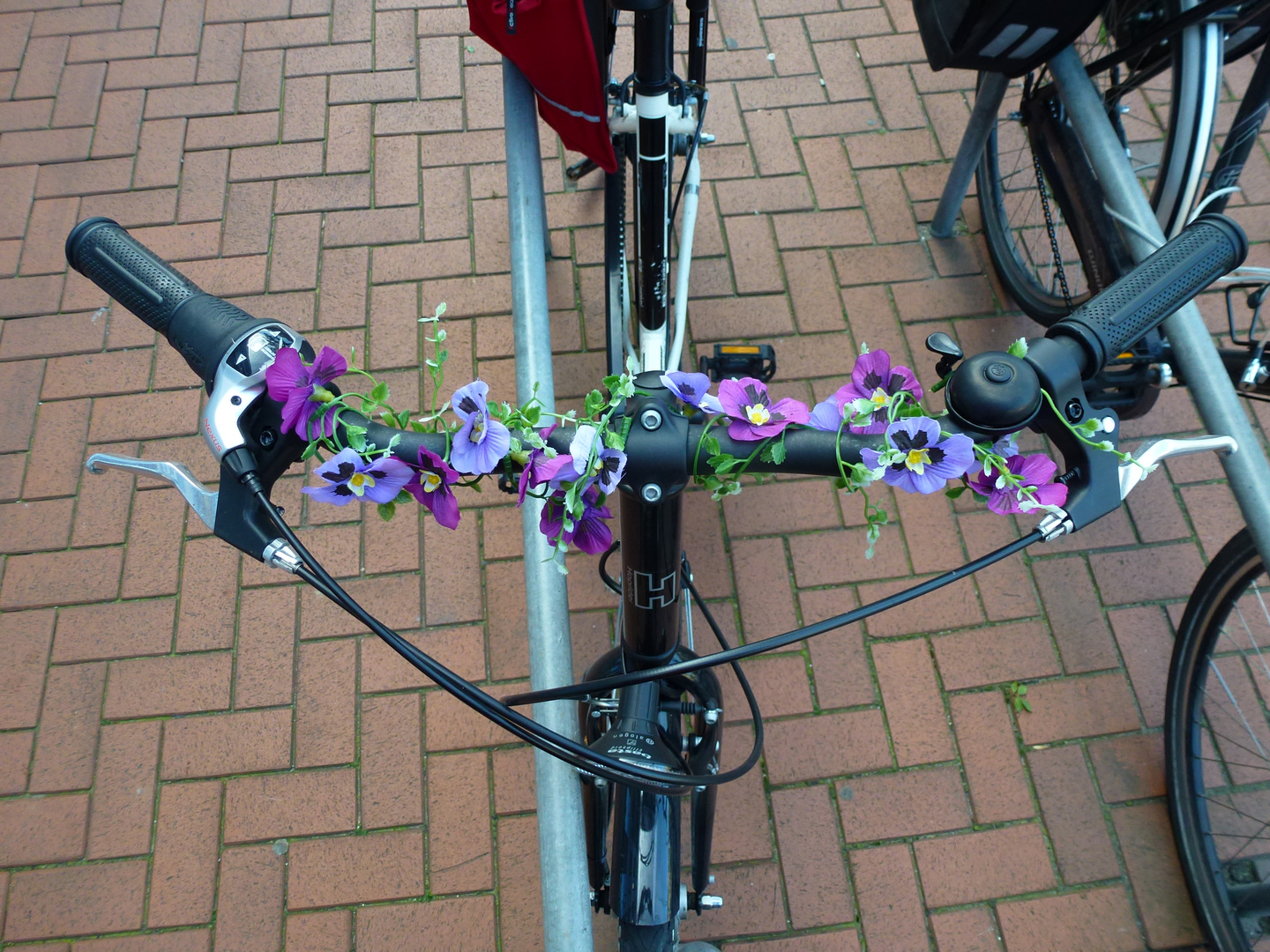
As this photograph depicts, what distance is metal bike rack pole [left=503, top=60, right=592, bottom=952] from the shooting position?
1058mm

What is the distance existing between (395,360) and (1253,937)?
2779 millimetres

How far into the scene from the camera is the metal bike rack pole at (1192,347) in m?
1.42

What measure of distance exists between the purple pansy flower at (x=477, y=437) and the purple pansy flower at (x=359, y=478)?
8 cm

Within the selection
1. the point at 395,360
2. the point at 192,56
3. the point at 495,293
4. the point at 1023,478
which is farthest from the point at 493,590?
the point at 192,56

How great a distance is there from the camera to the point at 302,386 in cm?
89

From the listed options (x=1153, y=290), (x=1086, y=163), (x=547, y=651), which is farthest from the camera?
(x=1086, y=163)

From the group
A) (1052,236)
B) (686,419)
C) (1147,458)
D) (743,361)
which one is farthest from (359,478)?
(1052,236)

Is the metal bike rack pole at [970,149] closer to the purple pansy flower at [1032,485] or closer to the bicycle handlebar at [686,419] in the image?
the bicycle handlebar at [686,419]

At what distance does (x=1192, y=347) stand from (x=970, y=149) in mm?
1392

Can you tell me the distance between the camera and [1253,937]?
1.96 m

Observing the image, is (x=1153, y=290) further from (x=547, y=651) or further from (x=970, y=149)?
(x=970, y=149)

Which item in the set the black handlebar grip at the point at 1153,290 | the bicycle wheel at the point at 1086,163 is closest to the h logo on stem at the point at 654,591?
the black handlebar grip at the point at 1153,290

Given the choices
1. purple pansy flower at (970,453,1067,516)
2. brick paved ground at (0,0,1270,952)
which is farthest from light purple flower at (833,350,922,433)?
brick paved ground at (0,0,1270,952)

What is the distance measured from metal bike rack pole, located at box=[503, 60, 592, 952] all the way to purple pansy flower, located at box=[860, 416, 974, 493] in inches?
15.9
